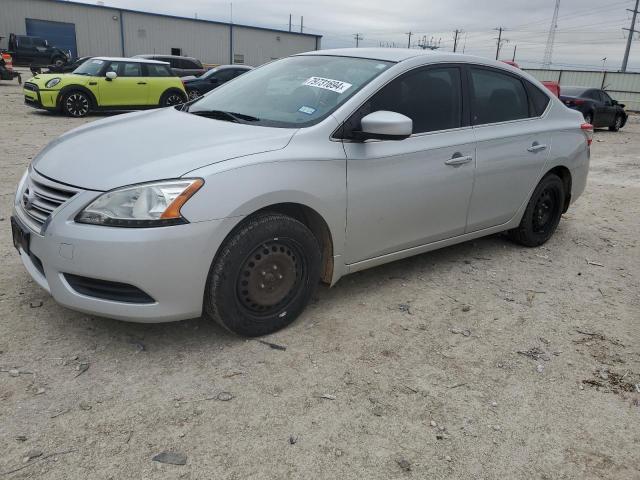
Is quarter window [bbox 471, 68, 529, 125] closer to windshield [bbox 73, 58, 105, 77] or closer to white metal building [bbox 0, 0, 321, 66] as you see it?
windshield [bbox 73, 58, 105, 77]

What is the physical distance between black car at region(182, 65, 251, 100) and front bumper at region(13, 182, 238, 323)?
14.6m

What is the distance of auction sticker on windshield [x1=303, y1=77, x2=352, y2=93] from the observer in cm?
343

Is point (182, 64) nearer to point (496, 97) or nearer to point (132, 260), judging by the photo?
point (496, 97)

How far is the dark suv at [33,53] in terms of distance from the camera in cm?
2702

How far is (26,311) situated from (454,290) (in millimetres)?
2875

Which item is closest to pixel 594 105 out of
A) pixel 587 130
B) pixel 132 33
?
pixel 587 130

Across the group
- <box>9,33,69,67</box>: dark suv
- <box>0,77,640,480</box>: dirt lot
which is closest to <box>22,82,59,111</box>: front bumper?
<box>0,77,640,480</box>: dirt lot

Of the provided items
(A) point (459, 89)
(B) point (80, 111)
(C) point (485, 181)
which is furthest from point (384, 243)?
(B) point (80, 111)

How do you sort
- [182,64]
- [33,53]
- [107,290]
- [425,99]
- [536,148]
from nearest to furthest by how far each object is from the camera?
[107,290] < [425,99] < [536,148] < [182,64] < [33,53]

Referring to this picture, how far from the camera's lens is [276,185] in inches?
114

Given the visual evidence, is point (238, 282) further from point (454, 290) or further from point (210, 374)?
point (454, 290)

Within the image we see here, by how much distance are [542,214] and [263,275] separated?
3.11 m

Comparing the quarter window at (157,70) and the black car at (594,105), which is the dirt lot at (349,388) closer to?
the quarter window at (157,70)

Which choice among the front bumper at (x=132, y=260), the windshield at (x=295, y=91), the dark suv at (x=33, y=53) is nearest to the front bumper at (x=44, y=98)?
the windshield at (x=295, y=91)
